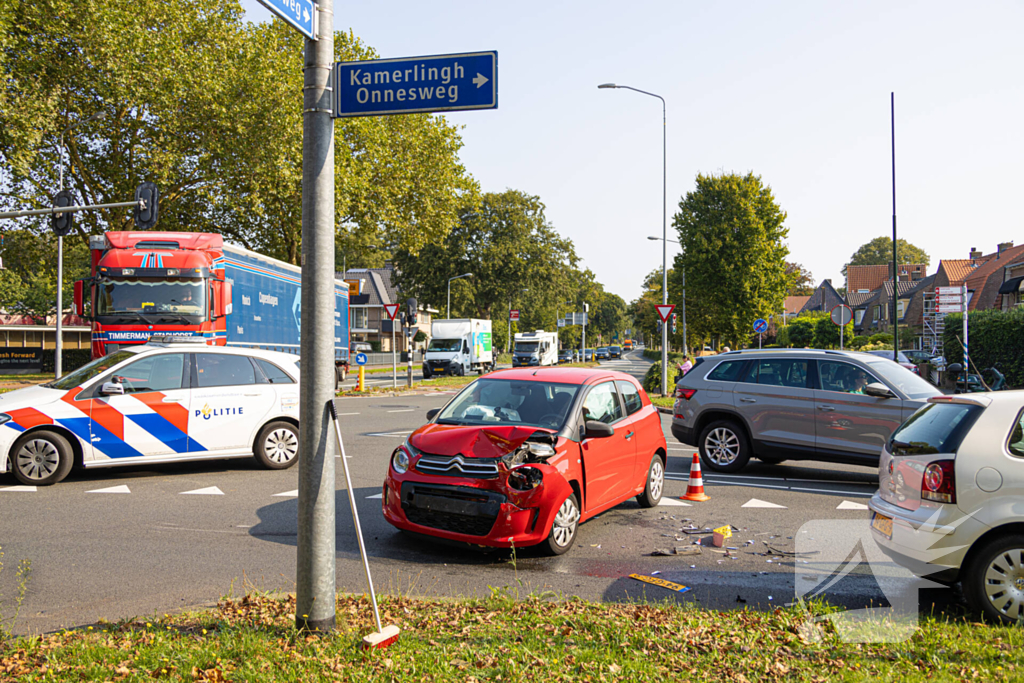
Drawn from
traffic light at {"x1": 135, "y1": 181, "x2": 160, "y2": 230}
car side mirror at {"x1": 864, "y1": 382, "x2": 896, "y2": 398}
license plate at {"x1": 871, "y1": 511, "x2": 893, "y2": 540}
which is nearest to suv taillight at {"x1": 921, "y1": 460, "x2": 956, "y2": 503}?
license plate at {"x1": 871, "y1": 511, "x2": 893, "y2": 540}

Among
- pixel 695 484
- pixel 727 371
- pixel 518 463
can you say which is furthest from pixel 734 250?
pixel 518 463

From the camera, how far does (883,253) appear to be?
11300cm

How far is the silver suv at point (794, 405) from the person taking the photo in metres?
9.65

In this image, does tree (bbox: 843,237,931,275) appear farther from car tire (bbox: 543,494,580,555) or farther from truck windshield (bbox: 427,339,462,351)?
car tire (bbox: 543,494,580,555)

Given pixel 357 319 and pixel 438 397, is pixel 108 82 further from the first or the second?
pixel 357 319

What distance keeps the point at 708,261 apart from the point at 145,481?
137 feet

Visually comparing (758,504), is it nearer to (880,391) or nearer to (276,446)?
(880,391)

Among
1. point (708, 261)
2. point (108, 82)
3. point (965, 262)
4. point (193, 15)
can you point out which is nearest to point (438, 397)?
point (108, 82)

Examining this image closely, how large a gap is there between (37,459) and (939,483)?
9139mm

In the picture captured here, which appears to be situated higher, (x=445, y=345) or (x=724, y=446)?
(x=445, y=345)

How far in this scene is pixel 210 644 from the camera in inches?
157

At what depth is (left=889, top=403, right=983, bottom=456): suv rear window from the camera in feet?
16.1

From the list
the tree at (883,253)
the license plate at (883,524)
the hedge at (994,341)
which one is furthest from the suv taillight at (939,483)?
the tree at (883,253)

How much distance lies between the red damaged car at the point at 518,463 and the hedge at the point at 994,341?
2230cm
